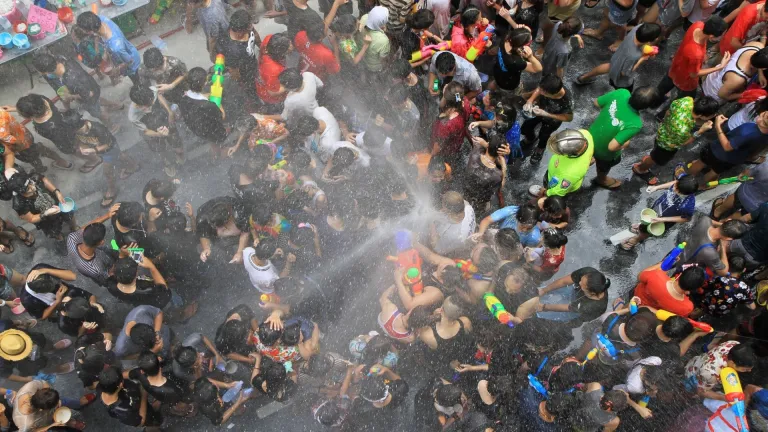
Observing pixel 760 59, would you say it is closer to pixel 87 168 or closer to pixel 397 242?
pixel 397 242

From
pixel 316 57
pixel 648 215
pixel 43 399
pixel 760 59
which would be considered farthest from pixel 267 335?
pixel 760 59

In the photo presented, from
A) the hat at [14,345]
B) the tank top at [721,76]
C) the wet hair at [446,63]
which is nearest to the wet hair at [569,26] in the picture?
the wet hair at [446,63]

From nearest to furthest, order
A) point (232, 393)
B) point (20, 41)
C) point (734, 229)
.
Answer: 1. point (734, 229)
2. point (232, 393)
3. point (20, 41)

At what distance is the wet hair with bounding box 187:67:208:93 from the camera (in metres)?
6.11

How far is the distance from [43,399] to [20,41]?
5747mm

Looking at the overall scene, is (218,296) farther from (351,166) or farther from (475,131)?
(475,131)

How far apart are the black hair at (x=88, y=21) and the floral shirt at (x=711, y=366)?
25.9ft

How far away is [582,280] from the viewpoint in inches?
181

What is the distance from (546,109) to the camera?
20.0 ft

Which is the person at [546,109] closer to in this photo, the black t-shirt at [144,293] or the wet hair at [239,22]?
the wet hair at [239,22]

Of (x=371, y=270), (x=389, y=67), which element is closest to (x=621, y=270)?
(x=371, y=270)

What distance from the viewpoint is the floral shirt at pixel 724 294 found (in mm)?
4672

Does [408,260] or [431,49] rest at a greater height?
[431,49]

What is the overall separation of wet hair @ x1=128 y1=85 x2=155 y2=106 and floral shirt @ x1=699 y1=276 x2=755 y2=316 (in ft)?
21.4
